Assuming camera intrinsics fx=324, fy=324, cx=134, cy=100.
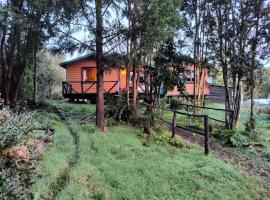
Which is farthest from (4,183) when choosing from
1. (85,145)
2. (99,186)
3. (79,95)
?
(79,95)

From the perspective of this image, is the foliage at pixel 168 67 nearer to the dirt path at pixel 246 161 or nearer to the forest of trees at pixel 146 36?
the forest of trees at pixel 146 36

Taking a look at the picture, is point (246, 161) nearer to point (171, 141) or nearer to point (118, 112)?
point (171, 141)

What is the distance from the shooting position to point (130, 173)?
638 centimetres

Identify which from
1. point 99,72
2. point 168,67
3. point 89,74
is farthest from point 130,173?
point 89,74

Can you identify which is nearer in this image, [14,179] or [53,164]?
[14,179]

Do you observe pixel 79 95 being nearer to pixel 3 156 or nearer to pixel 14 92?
pixel 14 92

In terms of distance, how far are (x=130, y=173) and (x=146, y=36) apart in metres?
Result: 4.56

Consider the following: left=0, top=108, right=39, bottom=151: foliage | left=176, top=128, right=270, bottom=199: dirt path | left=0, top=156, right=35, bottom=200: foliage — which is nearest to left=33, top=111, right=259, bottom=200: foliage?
left=0, top=156, right=35, bottom=200: foliage

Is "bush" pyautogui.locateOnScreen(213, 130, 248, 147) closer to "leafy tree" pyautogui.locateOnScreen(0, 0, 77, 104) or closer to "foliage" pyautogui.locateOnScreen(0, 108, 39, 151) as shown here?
"leafy tree" pyautogui.locateOnScreen(0, 0, 77, 104)

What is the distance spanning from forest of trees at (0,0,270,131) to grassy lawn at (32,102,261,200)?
208 centimetres

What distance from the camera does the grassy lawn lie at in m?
5.41

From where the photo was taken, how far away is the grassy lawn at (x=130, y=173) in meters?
5.41

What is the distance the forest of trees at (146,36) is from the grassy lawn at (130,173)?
6.81 ft

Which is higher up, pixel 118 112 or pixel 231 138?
pixel 118 112
